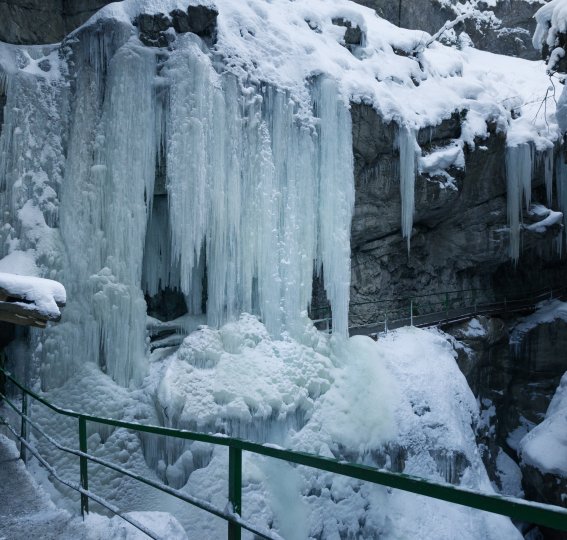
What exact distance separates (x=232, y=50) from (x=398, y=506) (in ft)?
31.0

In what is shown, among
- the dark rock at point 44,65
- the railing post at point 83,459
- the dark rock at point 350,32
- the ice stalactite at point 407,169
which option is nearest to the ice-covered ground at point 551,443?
the ice stalactite at point 407,169

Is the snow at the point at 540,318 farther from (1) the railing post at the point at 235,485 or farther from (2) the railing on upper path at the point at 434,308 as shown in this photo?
(1) the railing post at the point at 235,485

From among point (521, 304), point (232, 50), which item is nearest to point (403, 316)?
point (521, 304)

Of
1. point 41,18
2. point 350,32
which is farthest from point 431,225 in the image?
point 41,18

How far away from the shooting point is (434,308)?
16.4m

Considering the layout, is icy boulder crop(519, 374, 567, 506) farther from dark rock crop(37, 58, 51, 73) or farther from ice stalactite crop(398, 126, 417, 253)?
dark rock crop(37, 58, 51, 73)

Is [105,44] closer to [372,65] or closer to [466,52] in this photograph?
[372,65]

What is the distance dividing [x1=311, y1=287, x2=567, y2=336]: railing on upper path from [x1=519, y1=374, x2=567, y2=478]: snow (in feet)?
12.9

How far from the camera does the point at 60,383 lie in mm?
8117

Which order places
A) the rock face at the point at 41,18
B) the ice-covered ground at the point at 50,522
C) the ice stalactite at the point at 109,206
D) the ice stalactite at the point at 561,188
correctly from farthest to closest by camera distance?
the ice stalactite at the point at 561,188, the rock face at the point at 41,18, the ice stalactite at the point at 109,206, the ice-covered ground at the point at 50,522

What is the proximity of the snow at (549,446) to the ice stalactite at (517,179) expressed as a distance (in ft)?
20.9

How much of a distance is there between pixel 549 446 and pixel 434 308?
6.67 meters

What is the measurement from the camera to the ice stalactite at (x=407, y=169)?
1239 cm

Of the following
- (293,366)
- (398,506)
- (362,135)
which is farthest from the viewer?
(362,135)
